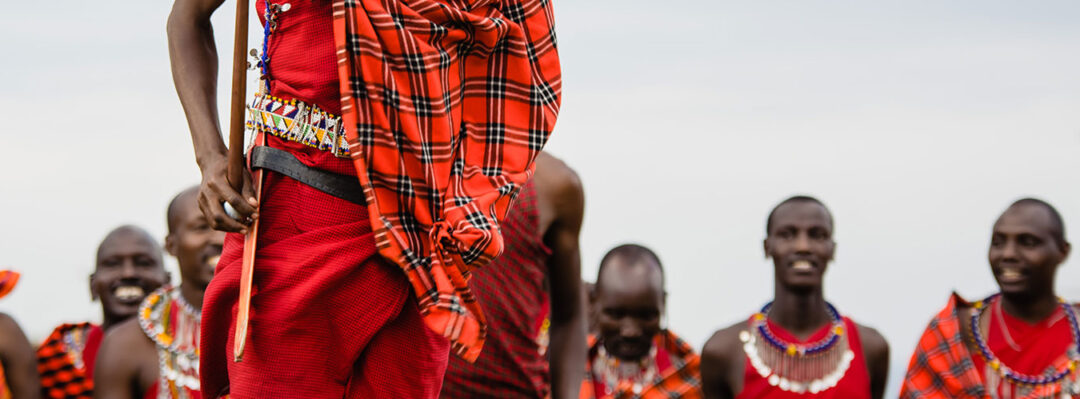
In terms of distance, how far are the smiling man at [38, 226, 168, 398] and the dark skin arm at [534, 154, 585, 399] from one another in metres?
3.85

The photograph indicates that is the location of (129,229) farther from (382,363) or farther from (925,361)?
(382,363)

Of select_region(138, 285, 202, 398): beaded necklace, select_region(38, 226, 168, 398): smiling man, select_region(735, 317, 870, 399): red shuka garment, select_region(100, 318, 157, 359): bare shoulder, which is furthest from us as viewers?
select_region(38, 226, 168, 398): smiling man

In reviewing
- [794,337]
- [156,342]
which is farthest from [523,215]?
[794,337]

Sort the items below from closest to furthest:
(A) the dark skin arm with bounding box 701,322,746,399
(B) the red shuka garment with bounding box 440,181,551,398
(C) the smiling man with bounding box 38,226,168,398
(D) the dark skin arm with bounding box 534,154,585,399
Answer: (B) the red shuka garment with bounding box 440,181,551,398
(D) the dark skin arm with bounding box 534,154,585,399
(A) the dark skin arm with bounding box 701,322,746,399
(C) the smiling man with bounding box 38,226,168,398

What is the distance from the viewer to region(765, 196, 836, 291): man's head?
7.62 m

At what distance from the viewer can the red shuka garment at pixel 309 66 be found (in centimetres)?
263

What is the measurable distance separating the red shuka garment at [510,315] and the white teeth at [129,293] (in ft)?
Result: 13.2

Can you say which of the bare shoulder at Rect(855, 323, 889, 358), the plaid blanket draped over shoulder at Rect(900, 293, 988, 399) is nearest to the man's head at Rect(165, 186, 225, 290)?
the bare shoulder at Rect(855, 323, 889, 358)

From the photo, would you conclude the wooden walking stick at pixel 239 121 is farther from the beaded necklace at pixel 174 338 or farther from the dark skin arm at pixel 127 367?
the dark skin arm at pixel 127 367

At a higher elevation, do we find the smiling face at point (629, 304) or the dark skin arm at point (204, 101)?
the dark skin arm at point (204, 101)

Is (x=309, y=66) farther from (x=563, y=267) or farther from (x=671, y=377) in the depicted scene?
(x=671, y=377)

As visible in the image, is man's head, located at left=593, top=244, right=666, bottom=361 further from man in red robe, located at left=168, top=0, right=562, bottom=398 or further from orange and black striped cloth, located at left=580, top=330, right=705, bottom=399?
man in red robe, located at left=168, top=0, right=562, bottom=398

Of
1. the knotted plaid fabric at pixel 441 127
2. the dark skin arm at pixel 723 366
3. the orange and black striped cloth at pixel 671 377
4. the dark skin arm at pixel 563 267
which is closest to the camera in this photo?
the knotted plaid fabric at pixel 441 127

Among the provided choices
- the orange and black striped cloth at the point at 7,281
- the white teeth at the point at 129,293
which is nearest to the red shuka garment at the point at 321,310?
the orange and black striped cloth at the point at 7,281
